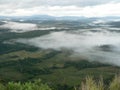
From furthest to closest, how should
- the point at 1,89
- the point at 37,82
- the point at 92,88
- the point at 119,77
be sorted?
the point at 37,82
the point at 1,89
the point at 119,77
the point at 92,88

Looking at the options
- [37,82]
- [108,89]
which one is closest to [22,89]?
[37,82]

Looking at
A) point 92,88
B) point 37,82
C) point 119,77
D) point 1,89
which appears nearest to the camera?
point 92,88

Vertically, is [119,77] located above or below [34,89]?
above

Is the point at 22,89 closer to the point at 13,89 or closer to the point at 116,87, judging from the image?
the point at 13,89

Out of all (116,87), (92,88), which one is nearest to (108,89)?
(116,87)

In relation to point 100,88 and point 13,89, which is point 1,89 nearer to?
point 13,89

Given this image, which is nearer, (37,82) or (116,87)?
(116,87)

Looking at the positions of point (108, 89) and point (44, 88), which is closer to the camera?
point (108, 89)

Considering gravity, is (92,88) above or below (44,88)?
above

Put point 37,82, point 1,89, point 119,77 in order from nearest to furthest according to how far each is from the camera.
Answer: point 119,77 → point 1,89 → point 37,82
